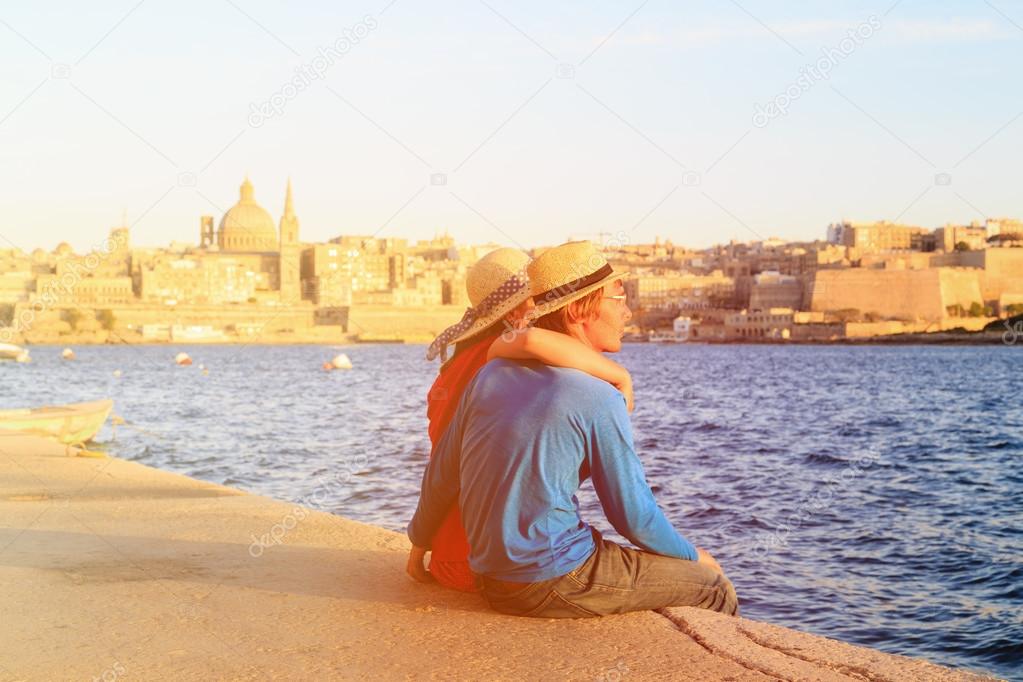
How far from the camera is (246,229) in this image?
4134 inches

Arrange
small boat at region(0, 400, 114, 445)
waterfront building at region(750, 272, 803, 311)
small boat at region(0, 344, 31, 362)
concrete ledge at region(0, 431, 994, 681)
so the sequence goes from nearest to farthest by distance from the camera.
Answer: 1. concrete ledge at region(0, 431, 994, 681)
2. small boat at region(0, 400, 114, 445)
3. small boat at region(0, 344, 31, 362)
4. waterfront building at region(750, 272, 803, 311)

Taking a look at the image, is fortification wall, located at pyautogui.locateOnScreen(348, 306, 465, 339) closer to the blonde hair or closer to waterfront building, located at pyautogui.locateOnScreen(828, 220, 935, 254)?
waterfront building, located at pyautogui.locateOnScreen(828, 220, 935, 254)

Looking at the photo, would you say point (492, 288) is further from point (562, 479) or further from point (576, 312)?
point (562, 479)

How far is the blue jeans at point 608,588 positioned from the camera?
296 centimetres

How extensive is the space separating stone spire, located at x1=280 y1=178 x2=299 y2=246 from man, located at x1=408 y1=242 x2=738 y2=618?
106385 mm

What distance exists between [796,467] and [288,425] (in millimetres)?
7341

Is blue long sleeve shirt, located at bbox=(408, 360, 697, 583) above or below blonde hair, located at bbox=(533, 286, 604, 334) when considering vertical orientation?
below

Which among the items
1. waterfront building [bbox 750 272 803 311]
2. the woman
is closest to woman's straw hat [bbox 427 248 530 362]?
the woman

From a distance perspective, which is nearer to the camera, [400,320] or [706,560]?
[706,560]

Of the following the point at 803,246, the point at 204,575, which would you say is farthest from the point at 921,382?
the point at 803,246

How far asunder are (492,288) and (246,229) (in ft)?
343

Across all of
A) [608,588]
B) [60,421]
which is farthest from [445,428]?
[60,421]

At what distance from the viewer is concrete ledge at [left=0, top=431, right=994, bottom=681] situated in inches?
106

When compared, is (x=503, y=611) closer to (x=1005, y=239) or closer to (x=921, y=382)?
(x=921, y=382)
